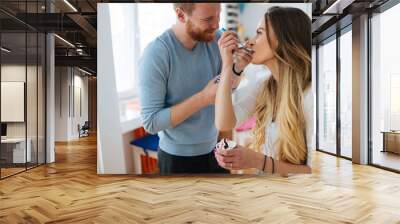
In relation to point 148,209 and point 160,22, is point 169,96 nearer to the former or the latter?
point 160,22

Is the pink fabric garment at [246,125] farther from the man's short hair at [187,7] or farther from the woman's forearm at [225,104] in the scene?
the man's short hair at [187,7]

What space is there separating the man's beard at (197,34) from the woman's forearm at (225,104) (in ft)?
1.65

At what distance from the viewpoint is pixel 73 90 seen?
1692cm

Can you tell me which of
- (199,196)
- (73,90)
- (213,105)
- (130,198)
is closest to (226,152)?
(213,105)

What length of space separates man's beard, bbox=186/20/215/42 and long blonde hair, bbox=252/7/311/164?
0.85m

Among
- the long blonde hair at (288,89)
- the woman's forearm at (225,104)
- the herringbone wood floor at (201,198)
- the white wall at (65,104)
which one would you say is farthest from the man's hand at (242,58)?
the white wall at (65,104)

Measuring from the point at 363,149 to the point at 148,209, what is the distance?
17.5ft

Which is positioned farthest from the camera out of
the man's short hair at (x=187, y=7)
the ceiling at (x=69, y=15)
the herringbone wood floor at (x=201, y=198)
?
the ceiling at (x=69, y=15)

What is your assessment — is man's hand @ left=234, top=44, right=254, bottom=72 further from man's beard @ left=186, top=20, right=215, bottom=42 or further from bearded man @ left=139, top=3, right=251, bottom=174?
man's beard @ left=186, top=20, right=215, bottom=42

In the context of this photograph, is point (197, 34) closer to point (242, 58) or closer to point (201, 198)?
point (242, 58)

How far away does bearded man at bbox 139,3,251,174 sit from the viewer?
18.7ft

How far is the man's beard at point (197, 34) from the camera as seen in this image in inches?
226

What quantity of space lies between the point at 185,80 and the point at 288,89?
1.50 metres

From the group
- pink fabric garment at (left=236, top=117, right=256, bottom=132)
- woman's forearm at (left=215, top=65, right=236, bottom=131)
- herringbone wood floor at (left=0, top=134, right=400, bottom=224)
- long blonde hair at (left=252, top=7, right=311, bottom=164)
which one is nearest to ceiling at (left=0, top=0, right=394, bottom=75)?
long blonde hair at (left=252, top=7, right=311, bottom=164)
